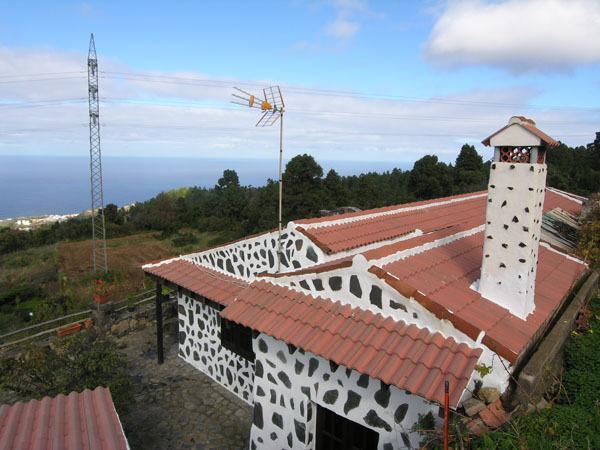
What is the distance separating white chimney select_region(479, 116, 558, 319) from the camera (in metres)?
4.95

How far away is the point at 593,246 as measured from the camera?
342 inches

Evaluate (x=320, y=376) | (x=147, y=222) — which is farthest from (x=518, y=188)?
(x=147, y=222)

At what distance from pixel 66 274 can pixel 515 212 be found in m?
26.5

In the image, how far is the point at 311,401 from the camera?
19.2 ft

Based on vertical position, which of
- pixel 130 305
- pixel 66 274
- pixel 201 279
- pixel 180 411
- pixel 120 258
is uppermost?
pixel 201 279

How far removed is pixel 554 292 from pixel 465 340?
2.89 meters

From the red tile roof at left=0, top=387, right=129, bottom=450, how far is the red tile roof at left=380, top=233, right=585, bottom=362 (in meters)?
3.55

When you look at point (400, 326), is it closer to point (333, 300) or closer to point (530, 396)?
point (333, 300)

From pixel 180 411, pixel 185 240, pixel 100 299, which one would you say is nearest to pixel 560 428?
pixel 180 411

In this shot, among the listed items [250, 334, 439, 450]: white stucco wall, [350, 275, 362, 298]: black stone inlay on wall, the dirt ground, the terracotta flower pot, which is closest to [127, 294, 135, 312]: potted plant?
the terracotta flower pot

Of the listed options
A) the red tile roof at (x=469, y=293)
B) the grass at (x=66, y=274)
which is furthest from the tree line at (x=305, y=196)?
the red tile roof at (x=469, y=293)

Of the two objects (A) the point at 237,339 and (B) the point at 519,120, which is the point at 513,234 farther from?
(A) the point at 237,339

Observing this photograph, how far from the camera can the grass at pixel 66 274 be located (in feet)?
56.9

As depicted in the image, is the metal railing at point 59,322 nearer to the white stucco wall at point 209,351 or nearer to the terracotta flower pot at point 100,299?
the terracotta flower pot at point 100,299
